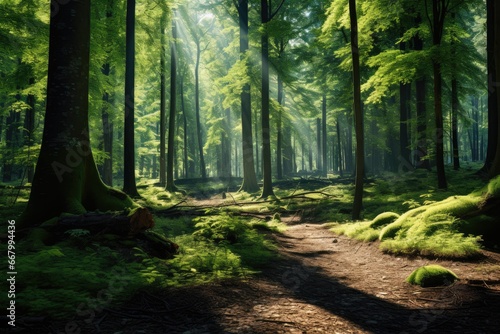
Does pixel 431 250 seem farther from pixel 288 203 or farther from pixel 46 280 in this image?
pixel 288 203

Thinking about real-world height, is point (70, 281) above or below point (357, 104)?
below

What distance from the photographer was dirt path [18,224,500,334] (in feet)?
10.6

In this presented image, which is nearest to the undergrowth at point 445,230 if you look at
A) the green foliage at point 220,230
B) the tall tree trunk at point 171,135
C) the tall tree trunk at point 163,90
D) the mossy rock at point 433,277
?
the mossy rock at point 433,277

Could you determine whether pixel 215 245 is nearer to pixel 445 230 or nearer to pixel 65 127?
pixel 65 127

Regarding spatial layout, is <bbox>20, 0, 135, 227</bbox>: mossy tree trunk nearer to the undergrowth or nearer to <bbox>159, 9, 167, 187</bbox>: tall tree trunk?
the undergrowth

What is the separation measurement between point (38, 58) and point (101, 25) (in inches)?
106

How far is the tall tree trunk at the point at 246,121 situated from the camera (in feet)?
61.3

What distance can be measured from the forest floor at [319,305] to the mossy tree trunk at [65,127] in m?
3.41

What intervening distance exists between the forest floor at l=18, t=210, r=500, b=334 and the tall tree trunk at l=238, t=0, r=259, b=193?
13441mm

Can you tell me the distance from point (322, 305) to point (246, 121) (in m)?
16.0

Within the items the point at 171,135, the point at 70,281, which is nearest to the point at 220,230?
the point at 70,281

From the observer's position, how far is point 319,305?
13.3 ft

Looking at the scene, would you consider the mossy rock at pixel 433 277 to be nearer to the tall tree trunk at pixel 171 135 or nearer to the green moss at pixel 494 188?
the green moss at pixel 494 188

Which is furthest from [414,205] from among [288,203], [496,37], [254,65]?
[254,65]
